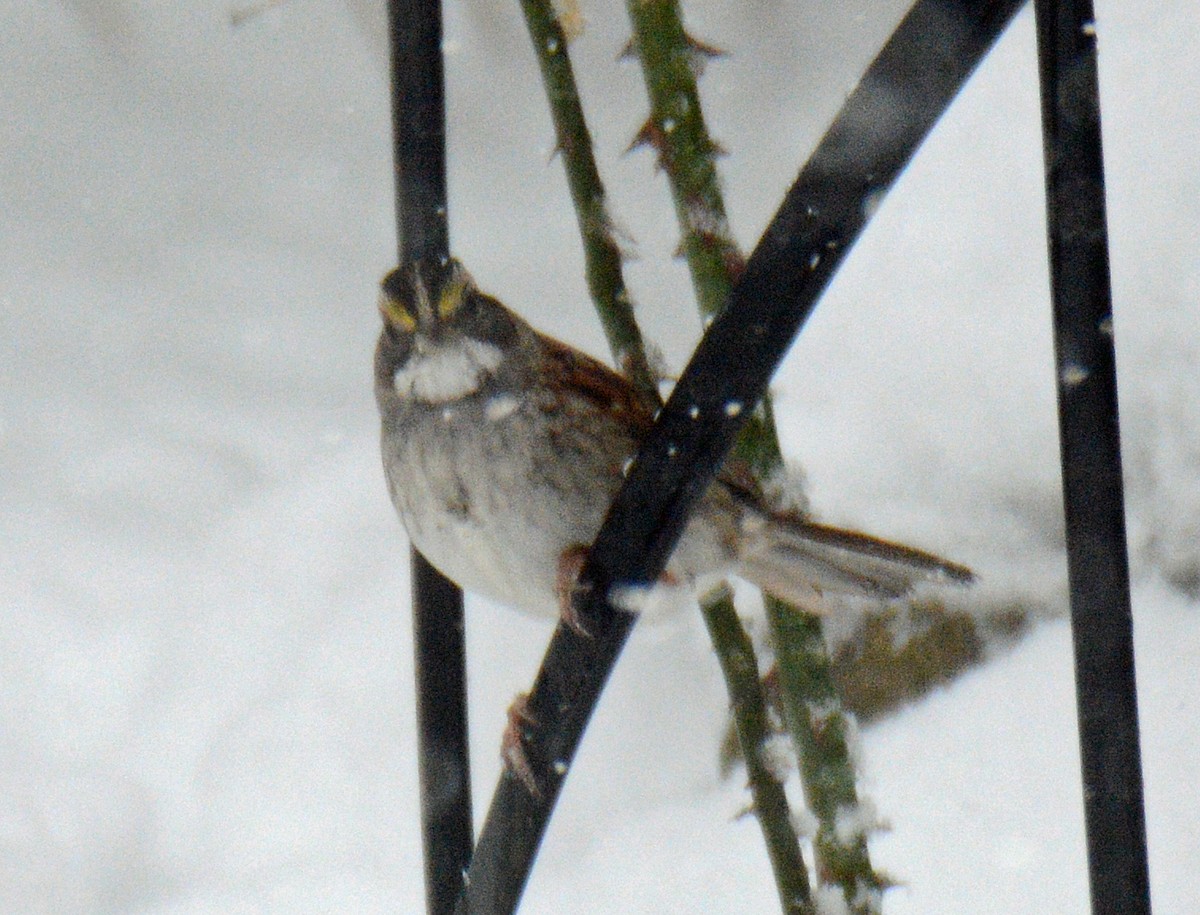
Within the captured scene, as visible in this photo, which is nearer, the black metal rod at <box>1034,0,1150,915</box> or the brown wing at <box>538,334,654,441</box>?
the black metal rod at <box>1034,0,1150,915</box>

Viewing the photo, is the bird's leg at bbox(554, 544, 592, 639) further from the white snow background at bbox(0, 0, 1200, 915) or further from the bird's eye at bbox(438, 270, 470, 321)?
the white snow background at bbox(0, 0, 1200, 915)

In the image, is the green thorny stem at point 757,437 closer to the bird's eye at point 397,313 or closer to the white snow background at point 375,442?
the bird's eye at point 397,313

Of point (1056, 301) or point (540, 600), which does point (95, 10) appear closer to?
point (540, 600)

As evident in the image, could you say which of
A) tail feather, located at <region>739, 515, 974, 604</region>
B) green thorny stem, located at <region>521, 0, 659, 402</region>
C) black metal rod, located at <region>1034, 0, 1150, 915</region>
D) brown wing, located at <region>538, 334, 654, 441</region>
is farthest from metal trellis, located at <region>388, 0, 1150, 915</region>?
brown wing, located at <region>538, 334, 654, 441</region>

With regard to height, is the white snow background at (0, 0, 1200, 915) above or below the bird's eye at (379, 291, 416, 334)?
above

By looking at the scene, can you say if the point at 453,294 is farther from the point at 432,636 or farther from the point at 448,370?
the point at 432,636

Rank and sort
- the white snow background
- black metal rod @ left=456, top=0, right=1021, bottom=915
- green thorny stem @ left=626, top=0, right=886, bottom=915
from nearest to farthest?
black metal rod @ left=456, top=0, right=1021, bottom=915 → green thorny stem @ left=626, top=0, right=886, bottom=915 → the white snow background

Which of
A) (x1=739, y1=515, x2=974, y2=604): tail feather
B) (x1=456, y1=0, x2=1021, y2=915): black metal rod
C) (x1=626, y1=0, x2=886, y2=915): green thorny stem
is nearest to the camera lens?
(x1=456, y1=0, x2=1021, y2=915): black metal rod

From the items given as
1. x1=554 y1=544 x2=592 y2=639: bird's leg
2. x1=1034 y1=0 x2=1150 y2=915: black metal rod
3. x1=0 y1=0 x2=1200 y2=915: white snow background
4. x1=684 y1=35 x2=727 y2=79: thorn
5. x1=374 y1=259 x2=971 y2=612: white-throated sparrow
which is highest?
x1=0 y1=0 x2=1200 y2=915: white snow background
